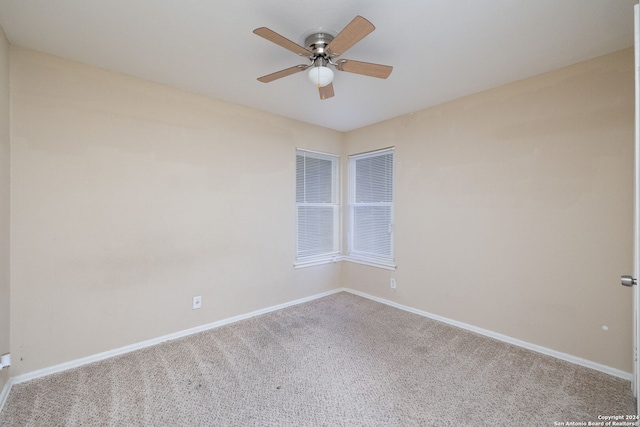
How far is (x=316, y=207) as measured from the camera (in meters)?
3.88

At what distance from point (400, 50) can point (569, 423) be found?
8.49ft

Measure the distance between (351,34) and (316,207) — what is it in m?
2.58

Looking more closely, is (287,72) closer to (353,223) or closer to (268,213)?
(268,213)

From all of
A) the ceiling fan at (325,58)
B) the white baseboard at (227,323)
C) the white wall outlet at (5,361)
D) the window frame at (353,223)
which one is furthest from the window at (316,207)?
the white wall outlet at (5,361)

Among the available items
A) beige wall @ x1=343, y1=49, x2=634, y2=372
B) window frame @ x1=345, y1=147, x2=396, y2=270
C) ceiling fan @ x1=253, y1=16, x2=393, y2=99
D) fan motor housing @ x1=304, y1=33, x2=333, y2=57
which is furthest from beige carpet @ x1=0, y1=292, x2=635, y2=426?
fan motor housing @ x1=304, y1=33, x2=333, y2=57

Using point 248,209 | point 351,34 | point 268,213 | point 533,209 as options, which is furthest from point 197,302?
point 533,209

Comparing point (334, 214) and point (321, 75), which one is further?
point (334, 214)

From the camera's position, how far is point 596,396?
5.91 feet

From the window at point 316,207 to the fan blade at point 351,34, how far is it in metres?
2.05

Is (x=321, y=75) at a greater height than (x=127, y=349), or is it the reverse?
(x=321, y=75)

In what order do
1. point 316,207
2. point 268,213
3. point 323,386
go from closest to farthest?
point 323,386, point 268,213, point 316,207

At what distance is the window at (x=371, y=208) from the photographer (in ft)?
11.8

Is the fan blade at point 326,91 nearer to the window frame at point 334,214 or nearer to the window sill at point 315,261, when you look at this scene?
the window frame at point 334,214

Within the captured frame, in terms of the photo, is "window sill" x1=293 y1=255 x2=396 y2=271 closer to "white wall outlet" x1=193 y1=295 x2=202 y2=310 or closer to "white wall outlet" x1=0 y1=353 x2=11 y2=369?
"white wall outlet" x1=193 y1=295 x2=202 y2=310
